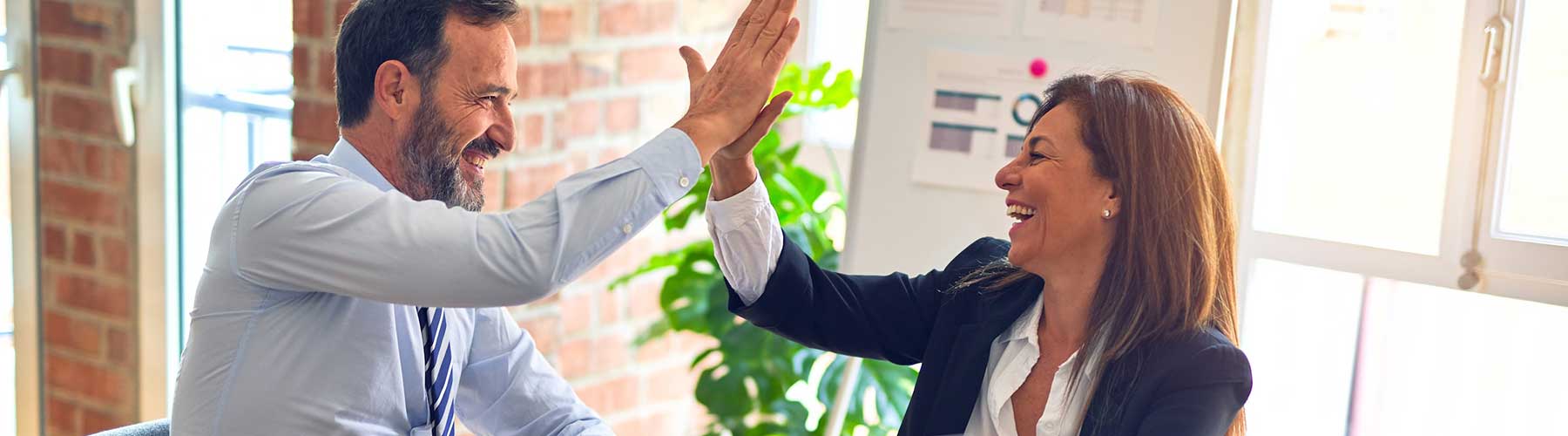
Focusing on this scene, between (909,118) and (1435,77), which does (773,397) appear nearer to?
(909,118)

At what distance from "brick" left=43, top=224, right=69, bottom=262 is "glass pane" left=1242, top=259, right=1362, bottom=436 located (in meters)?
2.40

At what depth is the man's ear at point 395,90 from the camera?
1.50m

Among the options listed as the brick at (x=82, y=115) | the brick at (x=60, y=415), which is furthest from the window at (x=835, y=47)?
the brick at (x=60, y=415)

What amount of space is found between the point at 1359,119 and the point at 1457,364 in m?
0.45

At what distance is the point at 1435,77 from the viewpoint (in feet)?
7.57

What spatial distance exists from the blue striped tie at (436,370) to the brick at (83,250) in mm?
1715

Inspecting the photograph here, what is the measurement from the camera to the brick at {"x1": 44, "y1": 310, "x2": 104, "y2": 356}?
2984mm

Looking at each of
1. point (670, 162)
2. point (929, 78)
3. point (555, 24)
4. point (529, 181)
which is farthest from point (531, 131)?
point (670, 162)

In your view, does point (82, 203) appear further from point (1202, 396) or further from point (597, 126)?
point (1202, 396)

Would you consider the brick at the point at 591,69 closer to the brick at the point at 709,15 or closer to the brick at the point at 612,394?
the brick at the point at 709,15

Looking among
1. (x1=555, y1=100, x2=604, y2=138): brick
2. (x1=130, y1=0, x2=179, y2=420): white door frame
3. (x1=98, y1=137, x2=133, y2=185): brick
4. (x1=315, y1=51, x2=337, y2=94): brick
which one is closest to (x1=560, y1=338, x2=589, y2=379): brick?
(x1=555, y1=100, x2=604, y2=138): brick

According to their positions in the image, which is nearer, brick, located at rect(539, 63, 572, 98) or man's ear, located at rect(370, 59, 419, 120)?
man's ear, located at rect(370, 59, 419, 120)

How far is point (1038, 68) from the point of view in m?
2.28

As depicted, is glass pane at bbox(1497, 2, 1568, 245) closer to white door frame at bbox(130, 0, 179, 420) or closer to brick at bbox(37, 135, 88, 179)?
white door frame at bbox(130, 0, 179, 420)
